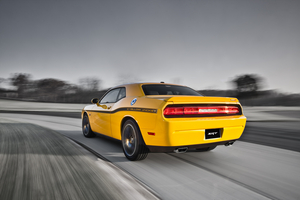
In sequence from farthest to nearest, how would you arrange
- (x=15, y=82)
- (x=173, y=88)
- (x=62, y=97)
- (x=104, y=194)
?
(x=15, y=82) < (x=62, y=97) < (x=173, y=88) < (x=104, y=194)

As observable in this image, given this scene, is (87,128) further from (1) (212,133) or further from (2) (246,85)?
(2) (246,85)

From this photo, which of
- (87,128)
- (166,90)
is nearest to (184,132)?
(166,90)

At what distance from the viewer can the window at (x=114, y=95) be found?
4.36 metres

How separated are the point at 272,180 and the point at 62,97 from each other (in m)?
44.8

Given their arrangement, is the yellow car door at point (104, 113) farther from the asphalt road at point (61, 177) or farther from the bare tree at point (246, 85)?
the bare tree at point (246, 85)

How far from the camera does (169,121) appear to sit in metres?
2.96

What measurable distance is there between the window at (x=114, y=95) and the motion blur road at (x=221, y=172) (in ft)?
3.47

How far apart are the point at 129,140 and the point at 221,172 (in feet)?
5.13

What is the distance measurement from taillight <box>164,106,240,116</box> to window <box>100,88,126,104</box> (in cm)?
143

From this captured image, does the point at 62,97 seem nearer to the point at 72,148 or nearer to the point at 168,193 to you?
the point at 72,148

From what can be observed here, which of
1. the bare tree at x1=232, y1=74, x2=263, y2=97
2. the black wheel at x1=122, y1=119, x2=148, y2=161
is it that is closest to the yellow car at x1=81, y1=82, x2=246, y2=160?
the black wheel at x1=122, y1=119, x2=148, y2=161

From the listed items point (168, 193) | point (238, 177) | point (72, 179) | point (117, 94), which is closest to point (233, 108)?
point (238, 177)

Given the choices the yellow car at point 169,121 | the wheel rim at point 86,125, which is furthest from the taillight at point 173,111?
the wheel rim at point 86,125

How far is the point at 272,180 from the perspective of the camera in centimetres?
278
